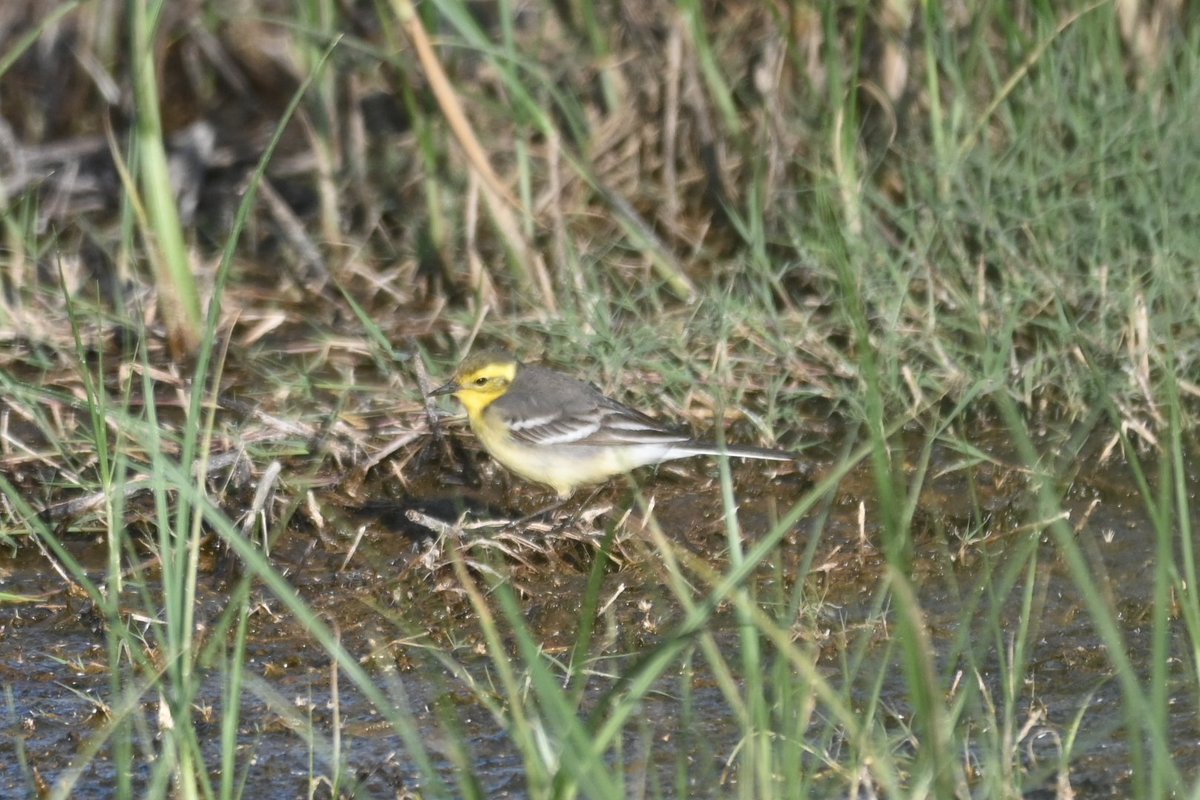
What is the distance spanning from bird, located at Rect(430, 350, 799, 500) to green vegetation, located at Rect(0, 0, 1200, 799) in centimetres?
23

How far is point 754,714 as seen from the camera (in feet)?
10.9

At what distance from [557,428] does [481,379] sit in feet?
1.37

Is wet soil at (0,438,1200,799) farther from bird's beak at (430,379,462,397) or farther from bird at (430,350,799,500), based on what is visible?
bird's beak at (430,379,462,397)

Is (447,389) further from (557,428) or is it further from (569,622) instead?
(569,622)

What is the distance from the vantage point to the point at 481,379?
20.9ft

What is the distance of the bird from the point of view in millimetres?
6035

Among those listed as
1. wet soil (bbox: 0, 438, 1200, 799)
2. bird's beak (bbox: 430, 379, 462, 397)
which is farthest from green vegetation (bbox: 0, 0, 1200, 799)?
bird's beak (bbox: 430, 379, 462, 397)

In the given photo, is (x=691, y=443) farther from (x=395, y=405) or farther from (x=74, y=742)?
(x=74, y=742)

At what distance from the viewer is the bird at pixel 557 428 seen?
6.04 metres

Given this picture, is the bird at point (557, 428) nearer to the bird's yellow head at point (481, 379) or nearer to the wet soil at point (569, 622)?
the bird's yellow head at point (481, 379)

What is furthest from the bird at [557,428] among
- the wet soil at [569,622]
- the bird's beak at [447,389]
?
the wet soil at [569,622]

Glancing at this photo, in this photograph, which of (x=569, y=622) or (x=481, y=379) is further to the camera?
(x=481, y=379)

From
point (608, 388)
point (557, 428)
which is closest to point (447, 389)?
point (557, 428)

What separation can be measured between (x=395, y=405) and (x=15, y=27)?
167 inches
